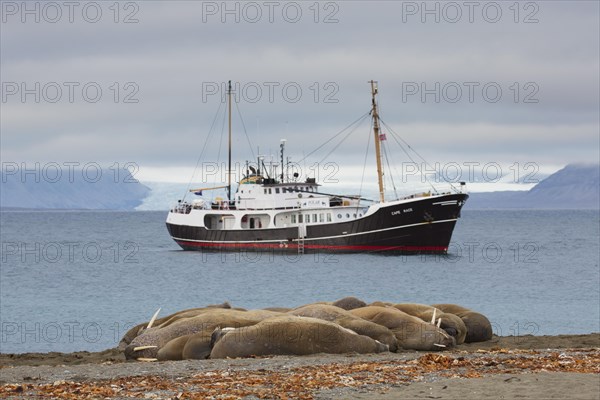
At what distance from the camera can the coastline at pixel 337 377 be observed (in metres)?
13.0

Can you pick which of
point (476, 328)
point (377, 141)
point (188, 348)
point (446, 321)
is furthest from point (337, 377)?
point (377, 141)

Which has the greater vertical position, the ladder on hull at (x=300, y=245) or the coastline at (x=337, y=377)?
the ladder on hull at (x=300, y=245)

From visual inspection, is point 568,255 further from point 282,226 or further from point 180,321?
point 180,321

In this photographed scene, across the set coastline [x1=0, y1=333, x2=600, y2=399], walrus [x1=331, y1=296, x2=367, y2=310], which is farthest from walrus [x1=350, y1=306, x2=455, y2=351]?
walrus [x1=331, y1=296, x2=367, y2=310]

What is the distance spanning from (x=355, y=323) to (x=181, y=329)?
11.3 ft

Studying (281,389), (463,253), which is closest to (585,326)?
(281,389)

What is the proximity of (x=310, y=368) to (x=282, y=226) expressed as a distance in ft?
212

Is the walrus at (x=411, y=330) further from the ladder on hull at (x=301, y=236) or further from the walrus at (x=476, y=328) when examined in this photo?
the ladder on hull at (x=301, y=236)

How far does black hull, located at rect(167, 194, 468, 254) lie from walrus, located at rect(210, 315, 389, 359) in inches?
2185

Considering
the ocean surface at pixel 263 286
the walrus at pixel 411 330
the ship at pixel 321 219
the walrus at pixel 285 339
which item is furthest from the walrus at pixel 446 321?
the ship at pixel 321 219

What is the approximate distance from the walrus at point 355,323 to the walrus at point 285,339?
118 centimetres

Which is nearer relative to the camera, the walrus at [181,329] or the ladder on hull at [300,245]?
the walrus at [181,329]

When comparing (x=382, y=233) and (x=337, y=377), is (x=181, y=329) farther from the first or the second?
(x=382, y=233)

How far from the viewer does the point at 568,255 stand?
9356cm
